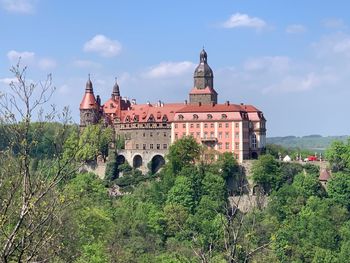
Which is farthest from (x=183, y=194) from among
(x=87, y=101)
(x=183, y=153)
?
(x=87, y=101)

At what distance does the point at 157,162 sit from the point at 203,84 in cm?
994

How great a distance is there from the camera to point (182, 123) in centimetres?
6575

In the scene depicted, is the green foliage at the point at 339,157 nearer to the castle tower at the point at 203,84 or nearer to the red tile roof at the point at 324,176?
the red tile roof at the point at 324,176

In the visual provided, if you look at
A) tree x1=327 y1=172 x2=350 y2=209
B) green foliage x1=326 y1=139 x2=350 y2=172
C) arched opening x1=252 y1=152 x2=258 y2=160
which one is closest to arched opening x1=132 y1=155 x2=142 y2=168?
arched opening x1=252 y1=152 x2=258 y2=160

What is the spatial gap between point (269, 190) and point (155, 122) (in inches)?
603

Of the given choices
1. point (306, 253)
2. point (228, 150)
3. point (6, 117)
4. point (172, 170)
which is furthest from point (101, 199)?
point (6, 117)

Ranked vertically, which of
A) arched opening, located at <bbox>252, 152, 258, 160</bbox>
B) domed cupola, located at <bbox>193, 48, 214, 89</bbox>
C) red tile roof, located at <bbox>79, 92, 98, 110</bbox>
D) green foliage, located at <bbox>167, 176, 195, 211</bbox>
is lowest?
green foliage, located at <bbox>167, 176, 195, 211</bbox>

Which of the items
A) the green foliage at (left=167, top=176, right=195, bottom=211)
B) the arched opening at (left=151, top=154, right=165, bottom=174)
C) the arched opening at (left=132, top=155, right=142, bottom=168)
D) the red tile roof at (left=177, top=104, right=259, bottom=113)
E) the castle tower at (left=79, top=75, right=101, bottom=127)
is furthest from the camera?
the castle tower at (left=79, top=75, right=101, bottom=127)

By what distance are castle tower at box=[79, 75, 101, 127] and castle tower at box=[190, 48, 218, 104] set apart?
34.1 ft

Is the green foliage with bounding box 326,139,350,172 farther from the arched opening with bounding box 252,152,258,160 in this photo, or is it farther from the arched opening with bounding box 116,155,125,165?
the arched opening with bounding box 116,155,125,165

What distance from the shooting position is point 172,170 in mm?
61250

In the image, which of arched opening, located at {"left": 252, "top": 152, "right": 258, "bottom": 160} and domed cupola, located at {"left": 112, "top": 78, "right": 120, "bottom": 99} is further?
domed cupola, located at {"left": 112, "top": 78, "right": 120, "bottom": 99}

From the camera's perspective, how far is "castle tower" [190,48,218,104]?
6950 centimetres

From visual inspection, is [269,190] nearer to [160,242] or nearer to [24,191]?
[160,242]
